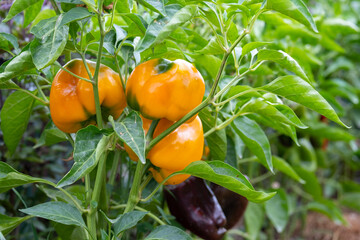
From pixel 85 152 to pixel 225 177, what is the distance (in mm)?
211

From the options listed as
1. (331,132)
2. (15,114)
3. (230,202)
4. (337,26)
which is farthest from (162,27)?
(337,26)

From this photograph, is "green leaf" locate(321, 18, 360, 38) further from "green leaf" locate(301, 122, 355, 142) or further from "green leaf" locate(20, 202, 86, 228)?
"green leaf" locate(20, 202, 86, 228)

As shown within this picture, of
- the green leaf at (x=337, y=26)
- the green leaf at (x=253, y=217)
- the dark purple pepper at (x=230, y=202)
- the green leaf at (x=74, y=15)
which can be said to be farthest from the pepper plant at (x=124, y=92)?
the green leaf at (x=337, y=26)

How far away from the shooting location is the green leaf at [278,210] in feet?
4.85

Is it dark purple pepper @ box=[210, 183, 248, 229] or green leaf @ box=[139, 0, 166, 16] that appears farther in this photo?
dark purple pepper @ box=[210, 183, 248, 229]

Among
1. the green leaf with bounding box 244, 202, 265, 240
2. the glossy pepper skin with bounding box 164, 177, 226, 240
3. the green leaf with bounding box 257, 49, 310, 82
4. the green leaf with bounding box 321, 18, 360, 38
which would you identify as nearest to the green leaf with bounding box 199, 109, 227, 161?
the glossy pepper skin with bounding box 164, 177, 226, 240

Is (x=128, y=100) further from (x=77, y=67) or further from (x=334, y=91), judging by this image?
(x=334, y=91)

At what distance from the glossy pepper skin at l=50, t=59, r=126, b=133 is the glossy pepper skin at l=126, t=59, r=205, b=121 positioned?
39mm

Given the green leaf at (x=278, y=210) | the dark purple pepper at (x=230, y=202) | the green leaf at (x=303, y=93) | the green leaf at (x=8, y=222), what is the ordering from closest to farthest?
1. the green leaf at (x=303, y=93)
2. the green leaf at (x=8, y=222)
3. the dark purple pepper at (x=230, y=202)
4. the green leaf at (x=278, y=210)

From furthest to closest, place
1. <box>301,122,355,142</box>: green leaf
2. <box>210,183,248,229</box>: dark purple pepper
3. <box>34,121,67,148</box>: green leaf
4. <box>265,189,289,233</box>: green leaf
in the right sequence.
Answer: <box>301,122,355,142</box>: green leaf, <box>265,189,289,233</box>: green leaf, <box>210,183,248,229</box>: dark purple pepper, <box>34,121,67,148</box>: green leaf

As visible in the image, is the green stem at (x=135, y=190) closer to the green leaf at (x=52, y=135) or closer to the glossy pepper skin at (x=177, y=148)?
the glossy pepper skin at (x=177, y=148)

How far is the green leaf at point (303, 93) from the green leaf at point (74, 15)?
0.98 ft

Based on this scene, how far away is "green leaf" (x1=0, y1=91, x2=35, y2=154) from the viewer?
2.61 feet

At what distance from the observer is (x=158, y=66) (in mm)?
670
